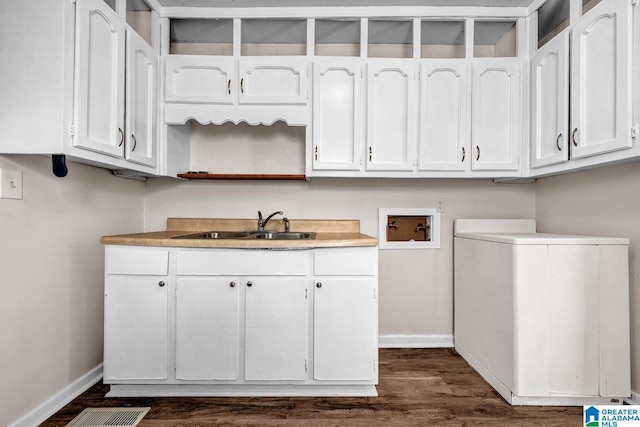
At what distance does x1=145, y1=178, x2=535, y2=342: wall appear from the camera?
9.12ft

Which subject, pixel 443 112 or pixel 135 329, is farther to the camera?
pixel 443 112

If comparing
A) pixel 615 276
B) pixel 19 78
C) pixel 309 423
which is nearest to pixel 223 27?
pixel 19 78

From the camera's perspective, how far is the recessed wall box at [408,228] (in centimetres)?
278

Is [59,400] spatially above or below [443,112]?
below

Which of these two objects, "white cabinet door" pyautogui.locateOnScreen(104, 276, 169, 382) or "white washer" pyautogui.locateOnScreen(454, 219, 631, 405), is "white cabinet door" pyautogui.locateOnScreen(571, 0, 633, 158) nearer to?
"white washer" pyautogui.locateOnScreen(454, 219, 631, 405)

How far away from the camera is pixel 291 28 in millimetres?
2561

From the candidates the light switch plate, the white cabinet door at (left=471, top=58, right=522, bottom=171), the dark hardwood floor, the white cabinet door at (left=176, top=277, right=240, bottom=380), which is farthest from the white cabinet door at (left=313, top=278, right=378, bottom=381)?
the light switch plate

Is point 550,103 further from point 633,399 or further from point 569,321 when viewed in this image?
point 633,399

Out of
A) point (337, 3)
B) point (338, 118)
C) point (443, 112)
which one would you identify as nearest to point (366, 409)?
point (338, 118)

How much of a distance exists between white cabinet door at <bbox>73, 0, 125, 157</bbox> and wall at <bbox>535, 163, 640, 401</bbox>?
2763mm

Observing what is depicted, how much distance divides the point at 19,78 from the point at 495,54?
117 inches

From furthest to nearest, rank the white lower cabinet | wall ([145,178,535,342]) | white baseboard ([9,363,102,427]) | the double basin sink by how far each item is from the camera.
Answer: wall ([145,178,535,342]) < the double basin sink < the white lower cabinet < white baseboard ([9,363,102,427])

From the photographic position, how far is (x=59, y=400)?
189 centimetres

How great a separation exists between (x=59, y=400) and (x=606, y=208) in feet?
10.5
